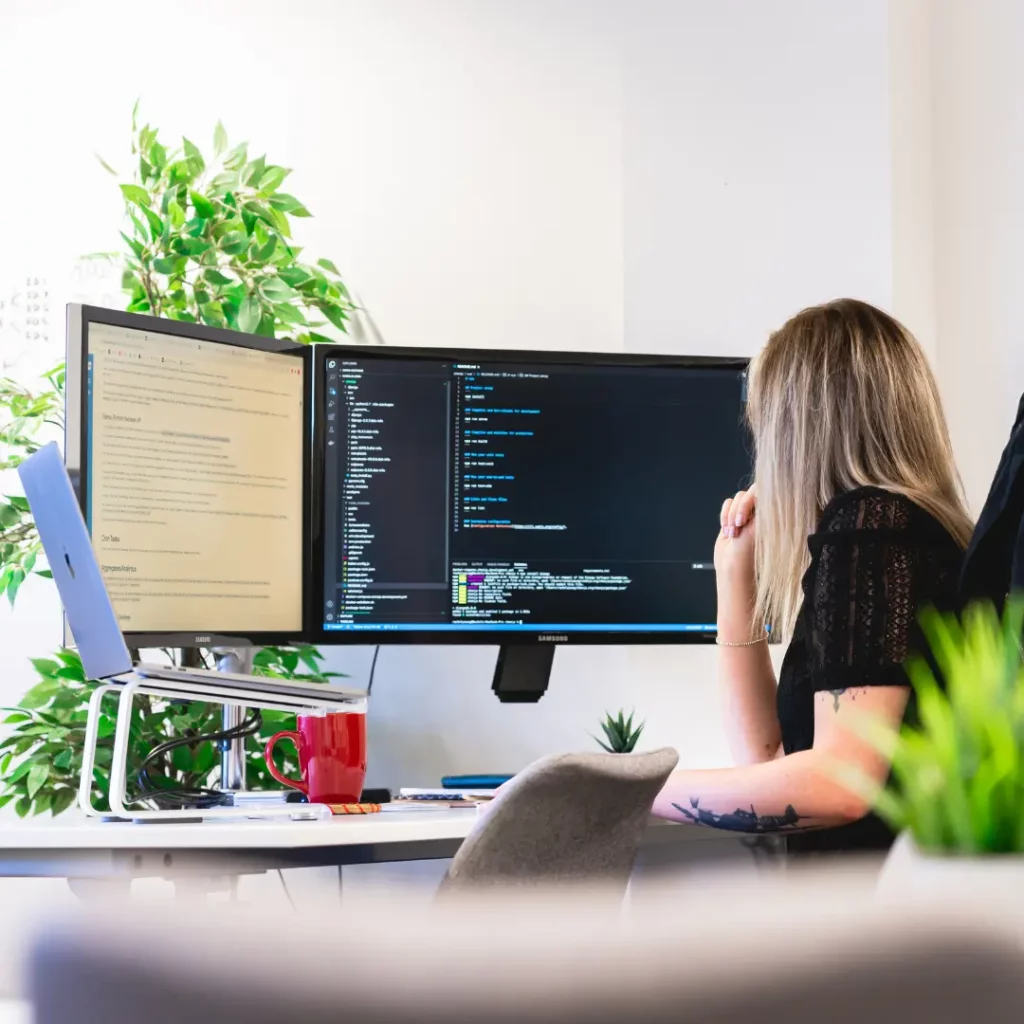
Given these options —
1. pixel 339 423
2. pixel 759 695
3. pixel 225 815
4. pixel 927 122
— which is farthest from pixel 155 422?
pixel 927 122

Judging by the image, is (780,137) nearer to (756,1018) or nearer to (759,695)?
(759,695)

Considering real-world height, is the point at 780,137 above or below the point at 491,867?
above

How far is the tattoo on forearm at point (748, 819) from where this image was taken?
1.41m

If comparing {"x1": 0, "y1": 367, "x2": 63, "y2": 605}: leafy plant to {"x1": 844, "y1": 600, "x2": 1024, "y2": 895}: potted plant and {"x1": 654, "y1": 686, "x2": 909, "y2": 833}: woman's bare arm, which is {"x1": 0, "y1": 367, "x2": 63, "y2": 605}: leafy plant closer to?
{"x1": 654, "y1": 686, "x2": 909, "y2": 833}: woman's bare arm

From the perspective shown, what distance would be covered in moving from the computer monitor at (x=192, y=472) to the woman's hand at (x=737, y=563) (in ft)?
1.93

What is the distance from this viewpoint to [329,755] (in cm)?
174

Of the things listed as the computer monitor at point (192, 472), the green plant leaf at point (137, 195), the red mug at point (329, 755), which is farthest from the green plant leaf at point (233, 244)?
the red mug at point (329, 755)

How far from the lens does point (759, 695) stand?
6.17ft

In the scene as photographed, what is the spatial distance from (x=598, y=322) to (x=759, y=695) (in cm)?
95

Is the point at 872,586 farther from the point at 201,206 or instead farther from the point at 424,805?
the point at 201,206

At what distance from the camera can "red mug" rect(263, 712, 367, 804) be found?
174 centimetres

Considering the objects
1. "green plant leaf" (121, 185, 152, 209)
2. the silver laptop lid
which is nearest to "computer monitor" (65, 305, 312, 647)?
→ the silver laptop lid

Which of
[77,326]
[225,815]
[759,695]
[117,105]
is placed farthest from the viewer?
[117,105]

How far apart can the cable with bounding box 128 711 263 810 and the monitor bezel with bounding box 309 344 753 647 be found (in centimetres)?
19
